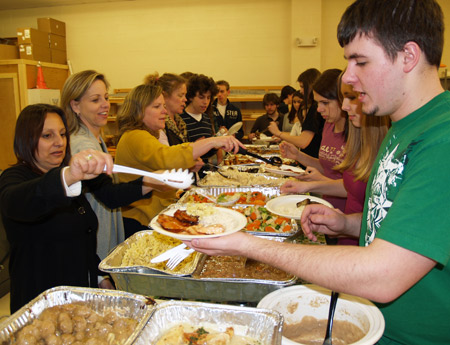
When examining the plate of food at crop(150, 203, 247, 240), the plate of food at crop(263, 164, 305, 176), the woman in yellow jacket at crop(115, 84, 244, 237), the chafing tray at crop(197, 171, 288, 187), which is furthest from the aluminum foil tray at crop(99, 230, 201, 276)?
the plate of food at crop(263, 164, 305, 176)

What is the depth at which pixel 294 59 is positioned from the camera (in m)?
8.09

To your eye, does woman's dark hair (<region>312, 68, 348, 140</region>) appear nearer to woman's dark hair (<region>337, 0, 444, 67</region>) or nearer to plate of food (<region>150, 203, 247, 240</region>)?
plate of food (<region>150, 203, 247, 240</region>)

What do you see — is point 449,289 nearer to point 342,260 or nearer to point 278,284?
point 342,260

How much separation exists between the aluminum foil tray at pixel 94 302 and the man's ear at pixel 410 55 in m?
1.16

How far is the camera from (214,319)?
4.24ft

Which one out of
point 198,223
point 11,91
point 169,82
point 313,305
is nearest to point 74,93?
point 169,82

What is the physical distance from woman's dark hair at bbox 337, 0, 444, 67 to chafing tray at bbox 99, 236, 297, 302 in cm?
102

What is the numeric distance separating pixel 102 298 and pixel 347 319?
0.93m

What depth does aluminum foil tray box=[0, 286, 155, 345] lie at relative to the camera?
1.30 meters

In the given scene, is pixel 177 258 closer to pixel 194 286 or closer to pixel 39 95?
pixel 194 286

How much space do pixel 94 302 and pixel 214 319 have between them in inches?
18.9

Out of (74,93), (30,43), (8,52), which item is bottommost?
(74,93)

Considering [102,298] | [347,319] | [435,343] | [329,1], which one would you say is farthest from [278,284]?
[329,1]

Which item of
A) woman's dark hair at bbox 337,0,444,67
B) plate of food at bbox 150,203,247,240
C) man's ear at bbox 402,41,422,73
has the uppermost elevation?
woman's dark hair at bbox 337,0,444,67
